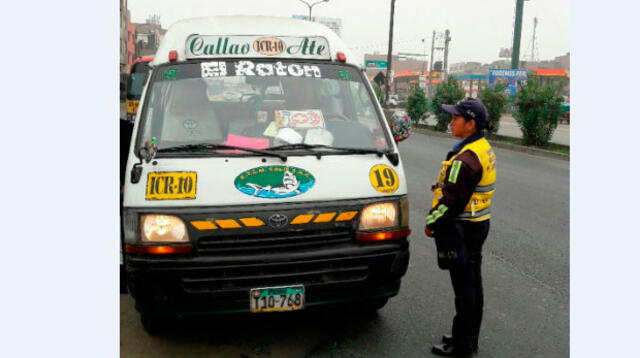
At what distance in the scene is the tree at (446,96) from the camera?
23188 mm

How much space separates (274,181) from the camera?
3.64 metres

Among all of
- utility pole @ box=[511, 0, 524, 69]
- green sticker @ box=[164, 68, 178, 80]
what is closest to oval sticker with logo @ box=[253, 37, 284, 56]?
green sticker @ box=[164, 68, 178, 80]

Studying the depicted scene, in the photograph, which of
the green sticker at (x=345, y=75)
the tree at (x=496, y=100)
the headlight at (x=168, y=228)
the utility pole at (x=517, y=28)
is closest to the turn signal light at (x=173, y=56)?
the green sticker at (x=345, y=75)

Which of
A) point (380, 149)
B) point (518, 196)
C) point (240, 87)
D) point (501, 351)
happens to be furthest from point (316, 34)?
point (518, 196)

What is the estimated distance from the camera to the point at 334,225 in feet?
11.8

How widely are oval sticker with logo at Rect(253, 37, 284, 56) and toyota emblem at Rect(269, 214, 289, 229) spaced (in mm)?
1556

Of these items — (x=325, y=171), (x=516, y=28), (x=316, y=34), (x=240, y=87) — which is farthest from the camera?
(x=516, y=28)

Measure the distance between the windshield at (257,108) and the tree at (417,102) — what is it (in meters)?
23.1

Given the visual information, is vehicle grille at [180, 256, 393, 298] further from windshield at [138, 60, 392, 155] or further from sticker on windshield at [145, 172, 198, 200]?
windshield at [138, 60, 392, 155]

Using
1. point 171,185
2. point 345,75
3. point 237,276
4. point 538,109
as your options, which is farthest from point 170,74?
point 538,109

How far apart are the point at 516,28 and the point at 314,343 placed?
25.7 m

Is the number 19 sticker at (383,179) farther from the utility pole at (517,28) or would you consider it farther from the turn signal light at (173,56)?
the utility pole at (517,28)

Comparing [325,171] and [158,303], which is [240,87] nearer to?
[325,171]

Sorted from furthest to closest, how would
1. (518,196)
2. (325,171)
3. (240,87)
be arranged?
(518,196), (240,87), (325,171)
